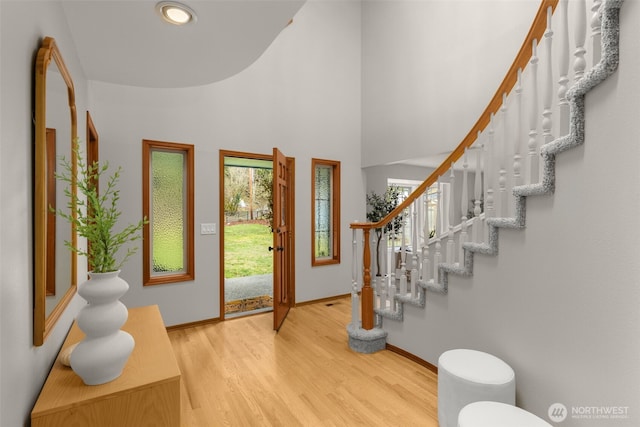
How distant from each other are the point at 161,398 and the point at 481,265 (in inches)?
77.1

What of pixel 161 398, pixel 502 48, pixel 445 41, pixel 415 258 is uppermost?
pixel 445 41

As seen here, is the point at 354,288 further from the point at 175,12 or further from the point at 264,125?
the point at 175,12

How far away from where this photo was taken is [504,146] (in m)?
2.06

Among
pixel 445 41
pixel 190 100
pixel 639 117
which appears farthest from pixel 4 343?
pixel 445 41

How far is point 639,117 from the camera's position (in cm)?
117

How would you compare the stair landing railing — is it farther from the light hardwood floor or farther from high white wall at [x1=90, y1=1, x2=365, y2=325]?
high white wall at [x1=90, y1=1, x2=365, y2=325]

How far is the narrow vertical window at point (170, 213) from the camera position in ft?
11.4

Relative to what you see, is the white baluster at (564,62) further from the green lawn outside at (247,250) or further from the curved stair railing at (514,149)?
the green lawn outside at (247,250)

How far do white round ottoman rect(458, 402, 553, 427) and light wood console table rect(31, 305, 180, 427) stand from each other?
49.1 inches

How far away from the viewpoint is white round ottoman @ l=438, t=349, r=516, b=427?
1663mm

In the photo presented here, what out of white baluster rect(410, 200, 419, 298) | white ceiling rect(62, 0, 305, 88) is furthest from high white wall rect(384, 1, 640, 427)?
white ceiling rect(62, 0, 305, 88)

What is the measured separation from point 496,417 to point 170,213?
344 centimetres

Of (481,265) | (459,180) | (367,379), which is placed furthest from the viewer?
(459,180)

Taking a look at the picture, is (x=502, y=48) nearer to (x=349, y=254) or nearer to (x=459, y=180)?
(x=349, y=254)
